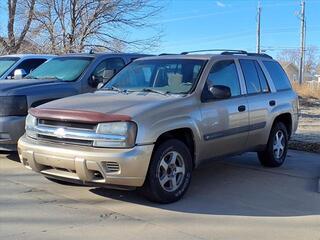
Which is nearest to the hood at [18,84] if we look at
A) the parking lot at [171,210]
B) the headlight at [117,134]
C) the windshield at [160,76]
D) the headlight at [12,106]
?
the headlight at [12,106]

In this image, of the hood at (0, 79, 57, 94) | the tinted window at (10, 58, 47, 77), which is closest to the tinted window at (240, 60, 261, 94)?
the hood at (0, 79, 57, 94)

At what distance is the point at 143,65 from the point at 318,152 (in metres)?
4.40

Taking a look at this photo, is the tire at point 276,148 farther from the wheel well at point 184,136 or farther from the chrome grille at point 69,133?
the chrome grille at point 69,133

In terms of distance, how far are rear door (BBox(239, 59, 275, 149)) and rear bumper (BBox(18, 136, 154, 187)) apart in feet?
7.68

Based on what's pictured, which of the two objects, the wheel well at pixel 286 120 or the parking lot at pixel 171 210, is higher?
the wheel well at pixel 286 120

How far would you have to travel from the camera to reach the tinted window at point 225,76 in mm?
7057

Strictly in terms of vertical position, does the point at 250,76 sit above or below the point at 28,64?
below

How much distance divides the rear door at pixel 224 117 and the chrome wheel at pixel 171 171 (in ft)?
1.50

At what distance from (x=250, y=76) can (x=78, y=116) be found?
3.08 metres

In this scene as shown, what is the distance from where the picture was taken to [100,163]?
5645mm

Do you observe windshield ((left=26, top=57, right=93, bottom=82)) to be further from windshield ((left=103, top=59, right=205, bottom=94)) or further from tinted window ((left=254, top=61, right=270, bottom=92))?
tinted window ((left=254, top=61, right=270, bottom=92))

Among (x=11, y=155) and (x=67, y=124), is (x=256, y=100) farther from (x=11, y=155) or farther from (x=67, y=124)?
(x=11, y=155)

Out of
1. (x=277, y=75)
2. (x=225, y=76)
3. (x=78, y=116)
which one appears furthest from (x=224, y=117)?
(x=277, y=75)

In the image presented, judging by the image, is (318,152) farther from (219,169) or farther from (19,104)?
(19,104)
